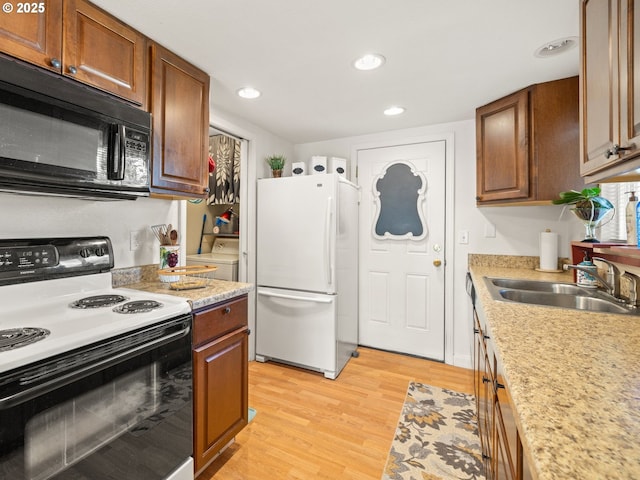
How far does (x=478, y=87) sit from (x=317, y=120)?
49.7 inches

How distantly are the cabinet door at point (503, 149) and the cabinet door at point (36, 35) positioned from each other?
8.24 ft

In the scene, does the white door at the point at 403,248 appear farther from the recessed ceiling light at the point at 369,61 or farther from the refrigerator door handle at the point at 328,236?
the recessed ceiling light at the point at 369,61

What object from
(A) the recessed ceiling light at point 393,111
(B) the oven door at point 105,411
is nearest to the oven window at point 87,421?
(B) the oven door at point 105,411

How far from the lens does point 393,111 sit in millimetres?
2480

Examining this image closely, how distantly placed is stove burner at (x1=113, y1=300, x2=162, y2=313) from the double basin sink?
149cm

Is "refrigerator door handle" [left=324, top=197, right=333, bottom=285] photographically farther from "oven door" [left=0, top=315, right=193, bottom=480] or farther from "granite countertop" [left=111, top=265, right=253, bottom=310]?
"oven door" [left=0, top=315, right=193, bottom=480]

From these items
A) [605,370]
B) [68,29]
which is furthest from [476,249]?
[68,29]

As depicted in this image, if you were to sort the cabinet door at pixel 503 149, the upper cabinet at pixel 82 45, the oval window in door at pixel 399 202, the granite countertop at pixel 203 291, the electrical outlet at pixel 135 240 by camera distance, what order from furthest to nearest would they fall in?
1. the oval window in door at pixel 399 202
2. the cabinet door at pixel 503 149
3. the electrical outlet at pixel 135 240
4. the granite countertop at pixel 203 291
5. the upper cabinet at pixel 82 45

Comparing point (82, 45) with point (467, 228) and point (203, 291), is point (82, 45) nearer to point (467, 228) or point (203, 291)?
point (203, 291)

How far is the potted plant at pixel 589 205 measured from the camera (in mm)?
1821

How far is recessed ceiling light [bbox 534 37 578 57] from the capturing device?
1531mm

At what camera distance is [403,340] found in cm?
299

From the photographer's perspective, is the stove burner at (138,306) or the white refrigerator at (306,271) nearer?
the stove burner at (138,306)

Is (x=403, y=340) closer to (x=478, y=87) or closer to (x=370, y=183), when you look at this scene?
(x=370, y=183)
